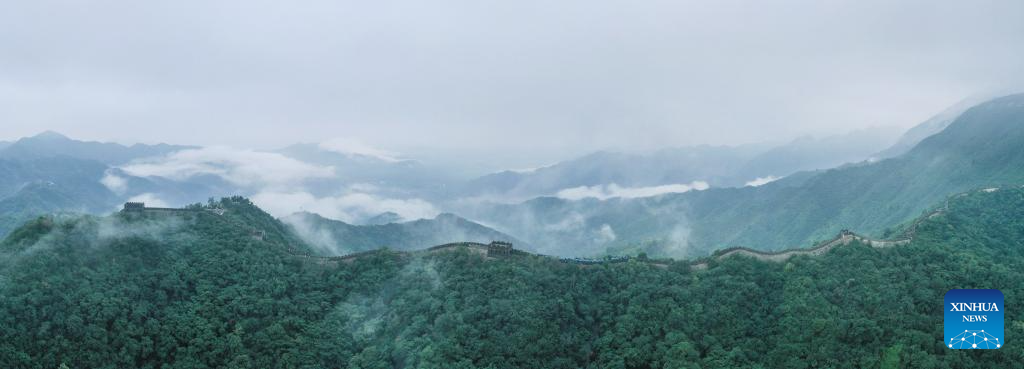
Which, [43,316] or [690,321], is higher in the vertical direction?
[43,316]

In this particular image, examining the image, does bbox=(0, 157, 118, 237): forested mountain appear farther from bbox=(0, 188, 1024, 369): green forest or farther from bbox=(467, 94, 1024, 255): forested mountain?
bbox=(467, 94, 1024, 255): forested mountain

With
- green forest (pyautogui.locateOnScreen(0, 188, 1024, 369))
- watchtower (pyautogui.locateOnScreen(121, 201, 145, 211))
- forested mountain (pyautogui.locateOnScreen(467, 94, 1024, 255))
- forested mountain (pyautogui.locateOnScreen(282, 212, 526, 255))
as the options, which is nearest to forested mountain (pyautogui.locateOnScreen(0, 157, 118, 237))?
forested mountain (pyautogui.locateOnScreen(282, 212, 526, 255))

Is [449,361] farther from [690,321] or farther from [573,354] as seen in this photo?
[690,321]

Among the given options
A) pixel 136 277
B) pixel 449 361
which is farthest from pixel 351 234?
pixel 449 361

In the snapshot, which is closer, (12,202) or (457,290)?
(457,290)

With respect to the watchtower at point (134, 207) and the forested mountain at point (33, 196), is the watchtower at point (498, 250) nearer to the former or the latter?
the watchtower at point (134, 207)

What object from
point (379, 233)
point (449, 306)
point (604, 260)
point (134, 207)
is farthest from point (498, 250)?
point (379, 233)
